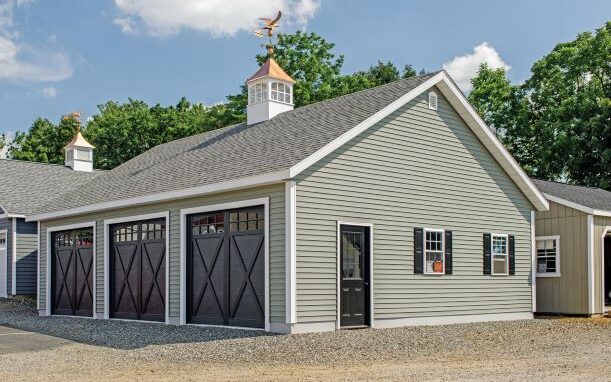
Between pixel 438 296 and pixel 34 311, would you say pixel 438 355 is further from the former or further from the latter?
pixel 34 311

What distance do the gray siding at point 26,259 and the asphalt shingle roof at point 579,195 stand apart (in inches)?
694

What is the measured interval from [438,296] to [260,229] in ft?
16.1

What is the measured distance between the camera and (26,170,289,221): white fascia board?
1499 cm

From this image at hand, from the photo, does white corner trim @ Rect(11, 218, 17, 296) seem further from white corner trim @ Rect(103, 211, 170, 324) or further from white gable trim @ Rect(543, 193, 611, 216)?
white gable trim @ Rect(543, 193, 611, 216)

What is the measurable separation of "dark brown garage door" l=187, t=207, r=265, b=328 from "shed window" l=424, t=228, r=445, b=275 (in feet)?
13.9

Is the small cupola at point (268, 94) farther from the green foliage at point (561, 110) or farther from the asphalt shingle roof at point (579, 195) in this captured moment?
the green foliage at point (561, 110)

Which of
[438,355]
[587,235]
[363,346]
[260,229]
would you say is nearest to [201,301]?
[260,229]

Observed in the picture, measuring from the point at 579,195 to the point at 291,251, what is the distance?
12.7 metres

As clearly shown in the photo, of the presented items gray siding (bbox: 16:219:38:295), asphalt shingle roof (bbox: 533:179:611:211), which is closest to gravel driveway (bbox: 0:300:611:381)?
asphalt shingle roof (bbox: 533:179:611:211)

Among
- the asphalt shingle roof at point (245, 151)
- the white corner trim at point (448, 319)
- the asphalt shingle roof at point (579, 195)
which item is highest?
the asphalt shingle roof at point (245, 151)

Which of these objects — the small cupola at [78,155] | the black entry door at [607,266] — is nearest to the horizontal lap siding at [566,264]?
A: the black entry door at [607,266]

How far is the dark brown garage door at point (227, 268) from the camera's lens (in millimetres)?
15648

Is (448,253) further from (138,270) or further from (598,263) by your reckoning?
(138,270)

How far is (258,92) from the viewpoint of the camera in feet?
73.0
